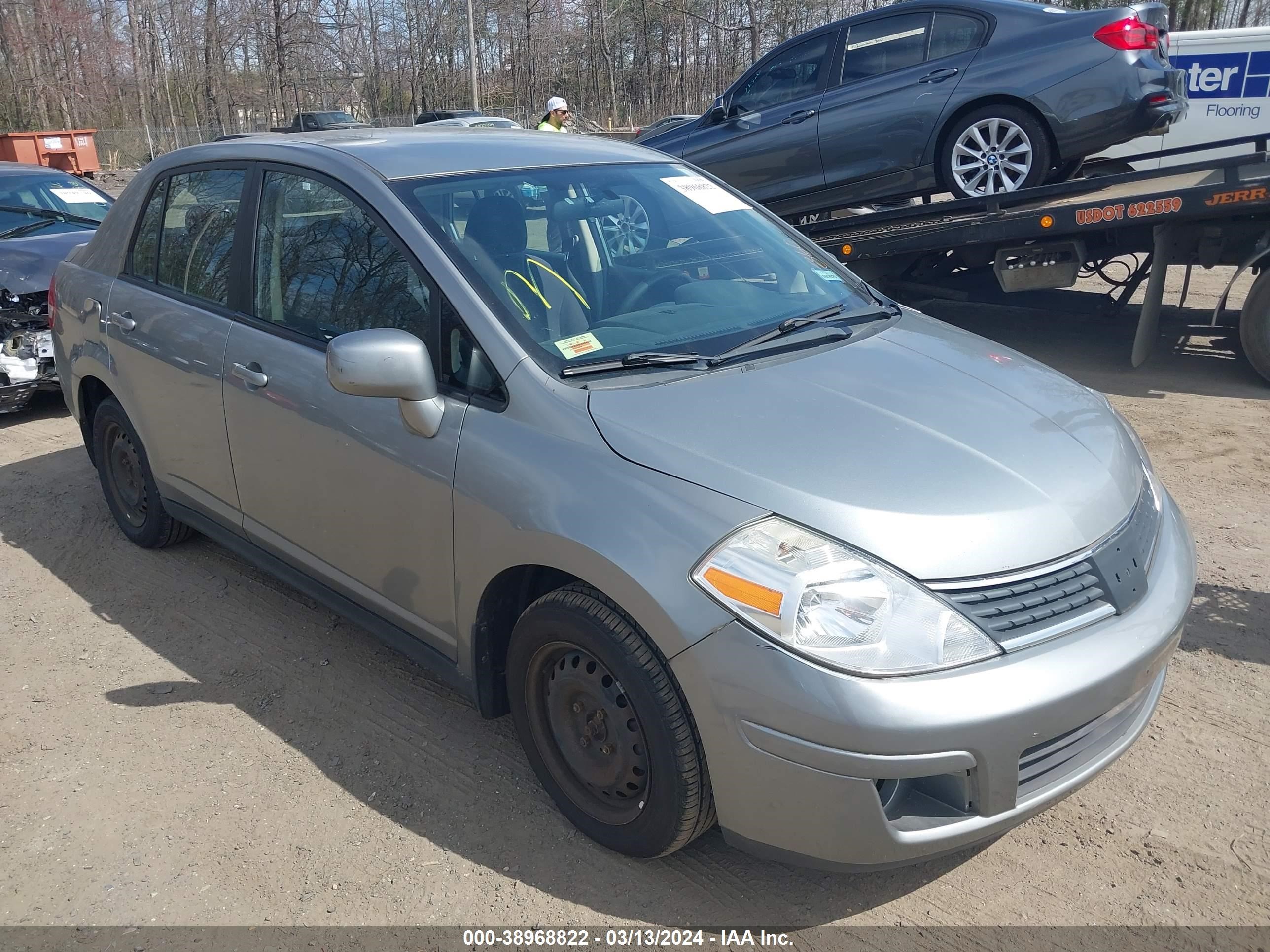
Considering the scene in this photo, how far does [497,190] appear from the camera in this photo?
322 centimetres

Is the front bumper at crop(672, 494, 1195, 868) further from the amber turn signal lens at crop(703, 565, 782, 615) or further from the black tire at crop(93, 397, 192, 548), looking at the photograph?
the black tire at crop(93, 397, 192, 548)

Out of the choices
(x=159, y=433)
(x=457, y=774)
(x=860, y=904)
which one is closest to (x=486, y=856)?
(x=457, y=774)

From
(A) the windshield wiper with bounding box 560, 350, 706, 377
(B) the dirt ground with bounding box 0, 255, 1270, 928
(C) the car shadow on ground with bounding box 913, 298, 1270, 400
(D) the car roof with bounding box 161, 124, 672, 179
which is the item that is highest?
(D) the car roof with bounding box 161, 124, 672, 179

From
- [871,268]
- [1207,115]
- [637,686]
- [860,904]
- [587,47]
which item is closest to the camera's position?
[637,686]

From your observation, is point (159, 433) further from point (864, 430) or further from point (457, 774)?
point (864, 430)

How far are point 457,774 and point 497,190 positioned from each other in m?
1.82

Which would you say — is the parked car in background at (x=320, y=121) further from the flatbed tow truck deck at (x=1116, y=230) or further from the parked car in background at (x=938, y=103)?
the flatbed tow truck deck at (x=1116, y=230)

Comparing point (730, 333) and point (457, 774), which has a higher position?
point (730, 333)

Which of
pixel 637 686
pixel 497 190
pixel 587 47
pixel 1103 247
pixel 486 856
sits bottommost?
pixel 486 856

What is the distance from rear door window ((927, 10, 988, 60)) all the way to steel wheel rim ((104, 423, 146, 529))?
6315 millimetres

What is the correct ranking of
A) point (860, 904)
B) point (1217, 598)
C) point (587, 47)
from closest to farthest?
1. point (860, 904)
2. point (1217, 598)
3. point (587, 47)

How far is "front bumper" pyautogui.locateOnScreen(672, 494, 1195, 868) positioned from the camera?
2.13m

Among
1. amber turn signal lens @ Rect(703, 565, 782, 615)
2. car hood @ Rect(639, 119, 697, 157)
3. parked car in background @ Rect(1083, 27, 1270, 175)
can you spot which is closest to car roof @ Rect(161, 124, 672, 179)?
amber turn signal lens @ Rect(703, 565, 782, 615)

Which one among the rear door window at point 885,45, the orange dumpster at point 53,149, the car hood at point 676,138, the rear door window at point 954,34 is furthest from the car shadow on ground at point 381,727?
the orange dumpster at point 53,149
